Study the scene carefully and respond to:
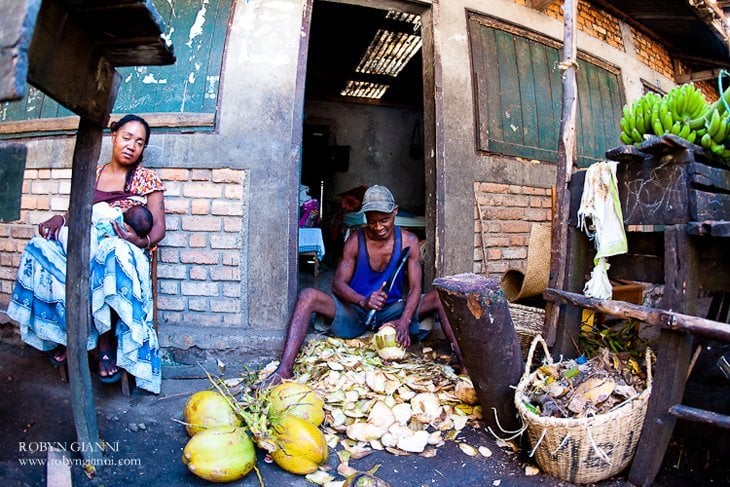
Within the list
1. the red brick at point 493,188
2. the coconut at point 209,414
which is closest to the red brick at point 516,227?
the red brick at point 493,188

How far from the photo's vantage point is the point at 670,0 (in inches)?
233

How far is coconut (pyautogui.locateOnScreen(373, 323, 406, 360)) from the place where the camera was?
3.26m

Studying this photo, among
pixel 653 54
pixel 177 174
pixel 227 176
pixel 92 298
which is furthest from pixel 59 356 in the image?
pixel 653 54

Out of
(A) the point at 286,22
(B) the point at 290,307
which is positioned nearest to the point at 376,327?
(B) the point at 290,307

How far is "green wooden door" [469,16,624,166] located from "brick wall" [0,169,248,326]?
7.64ft

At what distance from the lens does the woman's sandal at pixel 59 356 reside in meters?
2.87

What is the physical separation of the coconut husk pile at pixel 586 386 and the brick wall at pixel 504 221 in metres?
1.89

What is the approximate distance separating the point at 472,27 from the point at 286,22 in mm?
1809

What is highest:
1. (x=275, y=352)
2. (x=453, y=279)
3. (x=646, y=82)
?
(x=646, y=82)

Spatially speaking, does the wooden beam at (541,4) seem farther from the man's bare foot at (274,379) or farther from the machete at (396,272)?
the man's bare foot at (274,379)

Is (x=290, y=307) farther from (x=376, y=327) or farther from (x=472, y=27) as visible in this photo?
(x=472, y=27)

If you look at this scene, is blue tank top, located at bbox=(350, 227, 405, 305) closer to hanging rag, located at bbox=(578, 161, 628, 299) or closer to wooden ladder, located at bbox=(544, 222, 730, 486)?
hanging rag, located at bbox=(578, 161, 628, 299)

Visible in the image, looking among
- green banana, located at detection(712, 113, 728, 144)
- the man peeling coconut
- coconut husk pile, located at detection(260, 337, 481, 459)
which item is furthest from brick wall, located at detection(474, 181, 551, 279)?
green banana, located at detection(712, 113, 728, 144)

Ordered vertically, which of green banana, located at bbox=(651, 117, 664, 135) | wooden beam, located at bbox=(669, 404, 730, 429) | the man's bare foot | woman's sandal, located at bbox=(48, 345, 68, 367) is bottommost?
the man's bare foot
